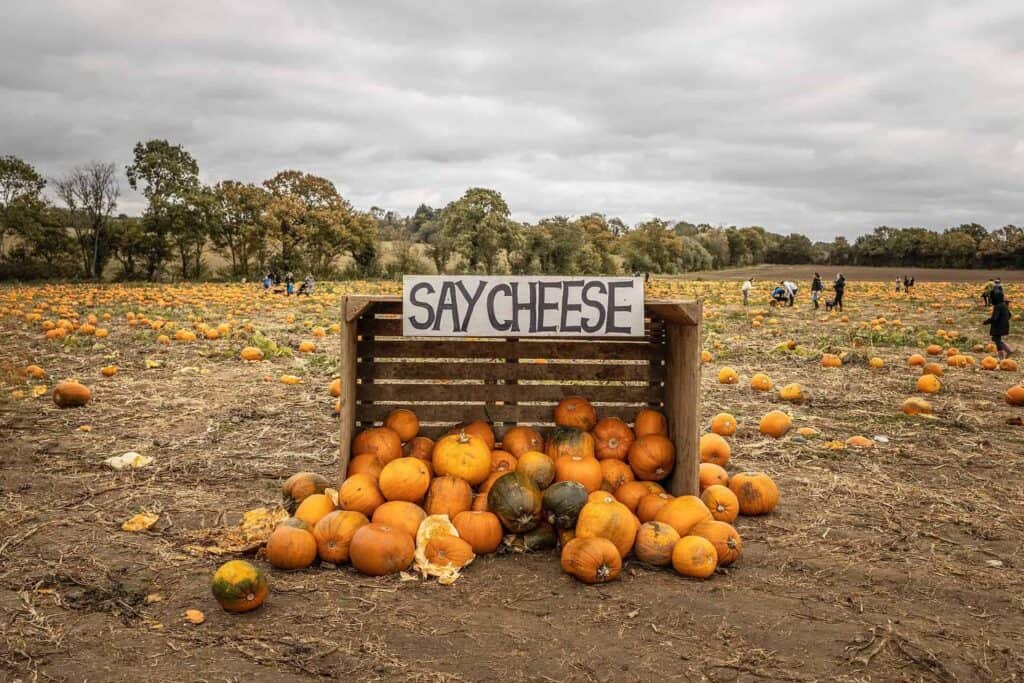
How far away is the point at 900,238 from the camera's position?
→ 91625mm

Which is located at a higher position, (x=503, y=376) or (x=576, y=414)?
(x=503, y=376)

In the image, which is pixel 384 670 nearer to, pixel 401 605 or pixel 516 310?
pixel 401 605

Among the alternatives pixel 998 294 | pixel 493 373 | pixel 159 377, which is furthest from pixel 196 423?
pixel 998 294

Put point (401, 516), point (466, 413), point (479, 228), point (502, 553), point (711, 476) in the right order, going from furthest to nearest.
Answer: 1. point (479, 228)
2. point (466, 413)
3. point (711, 476)
4. point (502, 553)
5. point (401, 516)

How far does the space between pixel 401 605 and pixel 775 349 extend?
12.2m

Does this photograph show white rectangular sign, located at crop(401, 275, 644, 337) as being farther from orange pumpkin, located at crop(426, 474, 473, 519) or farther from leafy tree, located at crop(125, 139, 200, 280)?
leafy tree, located at crop(125, 139, 200, 280)

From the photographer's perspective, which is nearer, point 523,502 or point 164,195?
point 523,502

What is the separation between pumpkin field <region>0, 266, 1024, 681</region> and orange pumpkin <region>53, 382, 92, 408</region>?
0.17ft

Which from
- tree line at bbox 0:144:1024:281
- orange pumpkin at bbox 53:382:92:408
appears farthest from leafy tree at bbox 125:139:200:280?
orange pumpkin at bbox 53:382:92:408

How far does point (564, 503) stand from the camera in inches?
186

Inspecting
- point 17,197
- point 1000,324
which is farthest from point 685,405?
point 17,197

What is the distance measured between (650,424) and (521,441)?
1075mm

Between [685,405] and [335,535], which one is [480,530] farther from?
[685,405]

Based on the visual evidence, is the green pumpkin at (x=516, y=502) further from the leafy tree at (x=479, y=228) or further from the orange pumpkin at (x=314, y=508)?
the leafy tree at (x=479, y=228)
